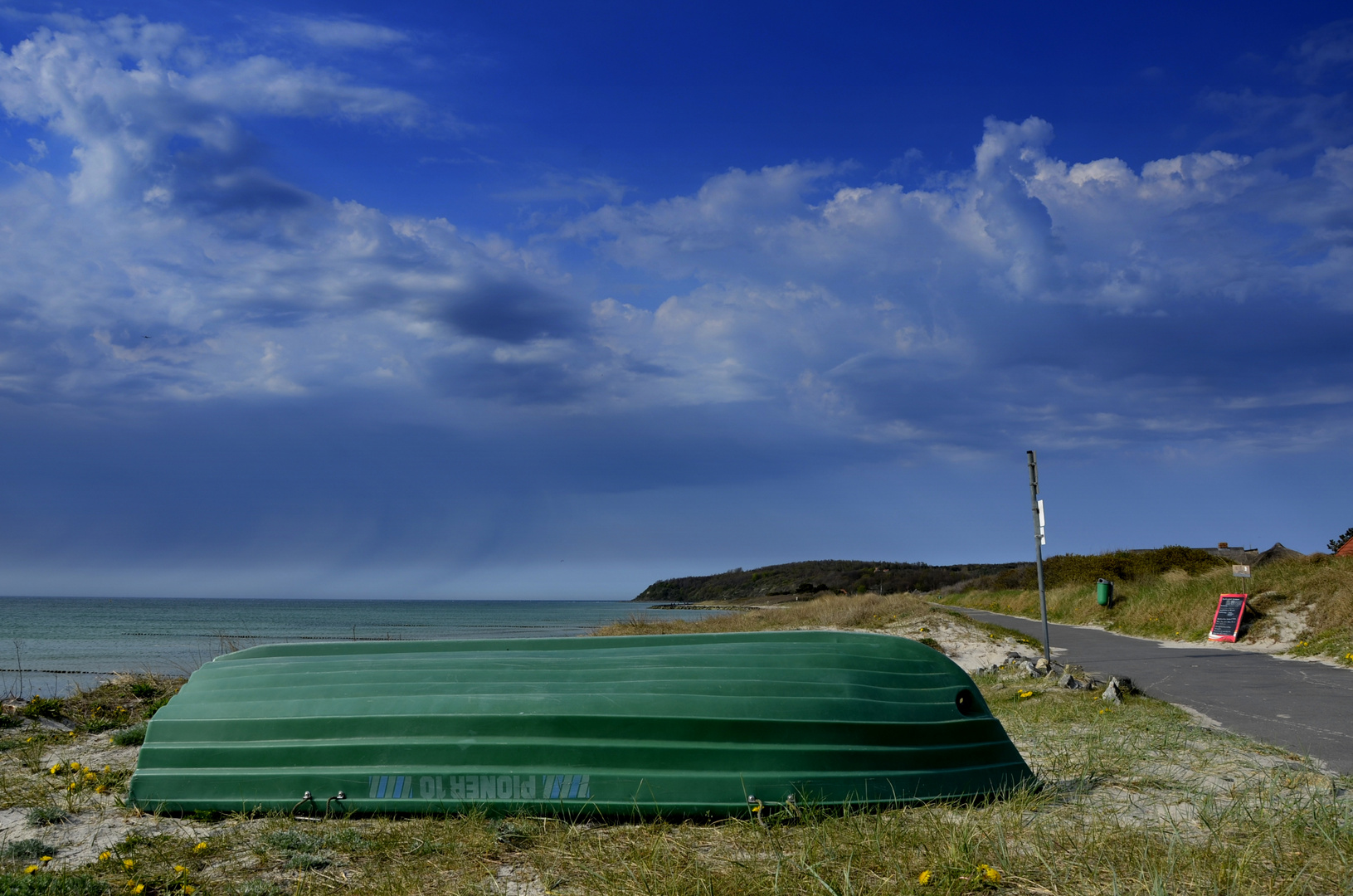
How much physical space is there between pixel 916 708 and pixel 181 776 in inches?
168

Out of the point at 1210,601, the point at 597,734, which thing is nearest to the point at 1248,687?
the point at 1210,601

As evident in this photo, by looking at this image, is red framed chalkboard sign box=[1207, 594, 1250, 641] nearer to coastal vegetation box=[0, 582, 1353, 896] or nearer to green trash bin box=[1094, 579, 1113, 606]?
green trash bin box=[1094, 579, 1113, 606]

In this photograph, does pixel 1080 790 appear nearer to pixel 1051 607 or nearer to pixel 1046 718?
pixel 1046 718

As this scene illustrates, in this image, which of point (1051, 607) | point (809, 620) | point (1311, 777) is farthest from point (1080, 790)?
point (1051, 607)

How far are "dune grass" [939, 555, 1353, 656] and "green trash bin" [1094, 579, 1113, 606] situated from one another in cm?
16

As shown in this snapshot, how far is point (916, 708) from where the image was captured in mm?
4688

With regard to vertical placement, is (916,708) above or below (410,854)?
above

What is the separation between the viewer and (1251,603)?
1756 cm

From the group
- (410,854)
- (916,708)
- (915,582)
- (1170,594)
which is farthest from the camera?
(915,582)

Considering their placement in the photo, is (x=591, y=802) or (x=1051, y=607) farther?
(x=1051, y=607)

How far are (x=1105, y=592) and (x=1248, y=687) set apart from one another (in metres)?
12.8

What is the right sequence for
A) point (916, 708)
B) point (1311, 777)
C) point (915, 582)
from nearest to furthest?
point (916, 708) → point (1311, 777) → point (915, 582)

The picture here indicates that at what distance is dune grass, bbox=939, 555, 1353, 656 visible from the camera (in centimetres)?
1559

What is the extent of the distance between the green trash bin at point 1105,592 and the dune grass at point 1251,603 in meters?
0.16
